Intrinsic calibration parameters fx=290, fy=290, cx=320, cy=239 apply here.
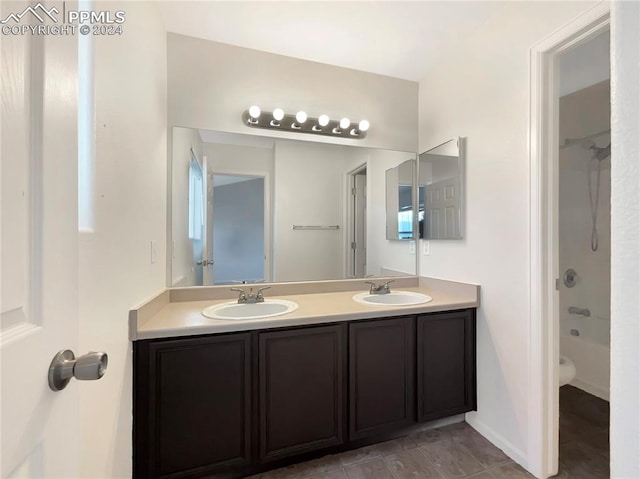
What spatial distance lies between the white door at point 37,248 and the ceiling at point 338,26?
56.4 inches

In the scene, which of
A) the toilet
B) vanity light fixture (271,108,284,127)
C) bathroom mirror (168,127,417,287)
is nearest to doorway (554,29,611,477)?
the toilet

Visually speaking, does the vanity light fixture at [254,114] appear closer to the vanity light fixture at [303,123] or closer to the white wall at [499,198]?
the vanity light fixture at [303,123]

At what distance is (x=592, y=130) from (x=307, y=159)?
2390 mm

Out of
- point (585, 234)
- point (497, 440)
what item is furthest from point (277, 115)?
point (585, 234)

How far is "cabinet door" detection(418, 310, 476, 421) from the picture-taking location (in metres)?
1.72

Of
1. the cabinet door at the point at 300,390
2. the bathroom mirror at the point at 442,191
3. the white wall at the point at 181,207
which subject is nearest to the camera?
the cabinet door at the point at 300,390

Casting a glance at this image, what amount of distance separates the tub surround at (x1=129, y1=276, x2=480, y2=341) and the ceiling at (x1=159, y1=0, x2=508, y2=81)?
1.61 metres

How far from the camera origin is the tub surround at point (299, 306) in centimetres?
131

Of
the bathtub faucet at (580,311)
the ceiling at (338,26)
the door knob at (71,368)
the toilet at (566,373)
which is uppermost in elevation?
the ceiling at (338,26)

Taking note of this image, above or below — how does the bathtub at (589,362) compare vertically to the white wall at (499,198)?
below

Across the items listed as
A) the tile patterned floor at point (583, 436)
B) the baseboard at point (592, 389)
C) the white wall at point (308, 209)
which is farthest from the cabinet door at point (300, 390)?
the baseboard at point (592, 389)

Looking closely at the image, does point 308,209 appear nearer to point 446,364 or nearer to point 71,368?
point 446,364

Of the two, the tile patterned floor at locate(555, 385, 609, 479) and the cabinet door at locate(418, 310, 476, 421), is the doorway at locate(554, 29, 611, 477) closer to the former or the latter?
the tile patterned floor at locate(555, 385, 609, 479)

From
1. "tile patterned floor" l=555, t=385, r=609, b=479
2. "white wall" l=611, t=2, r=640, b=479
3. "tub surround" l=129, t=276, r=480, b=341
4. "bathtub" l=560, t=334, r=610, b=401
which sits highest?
"white wall" l=611, t=2, r=640, b=479
